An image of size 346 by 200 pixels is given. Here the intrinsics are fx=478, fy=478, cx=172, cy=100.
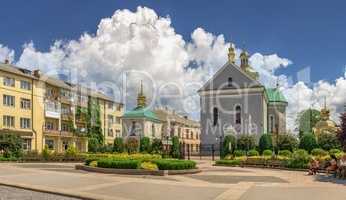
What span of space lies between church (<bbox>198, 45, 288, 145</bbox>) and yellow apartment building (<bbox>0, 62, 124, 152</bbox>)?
1940 cm

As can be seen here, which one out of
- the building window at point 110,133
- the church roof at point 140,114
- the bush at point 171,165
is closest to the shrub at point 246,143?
the church roof at point 140,114

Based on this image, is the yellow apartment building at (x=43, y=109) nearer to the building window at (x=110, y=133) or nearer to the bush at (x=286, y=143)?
the building window at (x=110, y=133)

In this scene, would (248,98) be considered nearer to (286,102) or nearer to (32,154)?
(286,102)

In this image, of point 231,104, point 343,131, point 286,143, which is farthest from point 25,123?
point 343,131

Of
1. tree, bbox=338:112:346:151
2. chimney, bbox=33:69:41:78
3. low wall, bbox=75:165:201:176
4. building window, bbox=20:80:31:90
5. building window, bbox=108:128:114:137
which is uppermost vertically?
chimney, bbox=33:69:41:78

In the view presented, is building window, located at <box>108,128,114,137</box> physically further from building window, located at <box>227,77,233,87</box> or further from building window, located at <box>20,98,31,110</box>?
building window, located at <box>227,77,233,87</box>

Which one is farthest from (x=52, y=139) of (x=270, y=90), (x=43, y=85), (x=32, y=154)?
(x=270, y=90)

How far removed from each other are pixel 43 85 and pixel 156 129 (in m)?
33.4

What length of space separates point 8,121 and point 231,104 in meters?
29.8

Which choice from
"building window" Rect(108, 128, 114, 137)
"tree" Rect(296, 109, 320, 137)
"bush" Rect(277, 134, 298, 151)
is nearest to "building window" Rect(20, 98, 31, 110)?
"building window" Rect(108, 128, 114, 137)

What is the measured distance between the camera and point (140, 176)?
2552 centimetres

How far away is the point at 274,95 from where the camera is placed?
3263 inches

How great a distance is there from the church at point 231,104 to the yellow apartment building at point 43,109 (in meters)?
19.4

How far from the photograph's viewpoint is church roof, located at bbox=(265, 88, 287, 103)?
3231 inches
